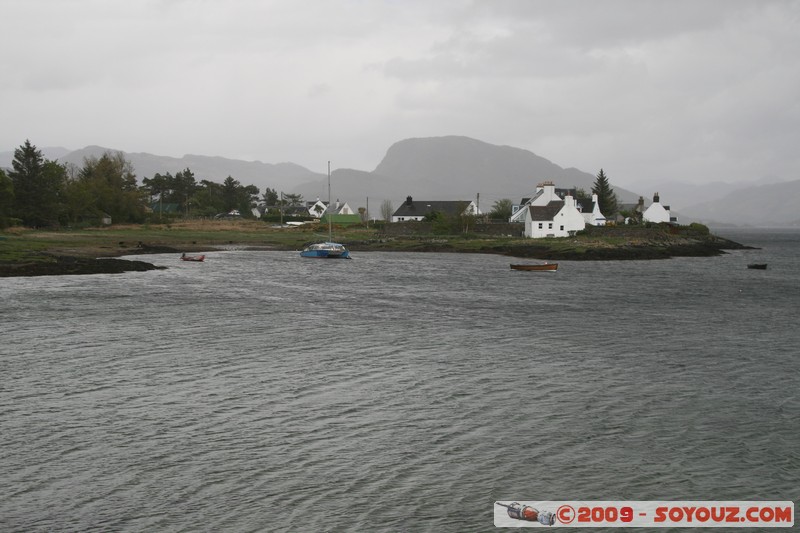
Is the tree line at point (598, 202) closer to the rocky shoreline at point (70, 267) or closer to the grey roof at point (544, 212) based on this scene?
the grey roof at point (544, 212)

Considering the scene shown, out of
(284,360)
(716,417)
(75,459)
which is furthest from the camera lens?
(284,360)

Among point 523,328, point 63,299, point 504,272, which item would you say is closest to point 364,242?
point 504,272

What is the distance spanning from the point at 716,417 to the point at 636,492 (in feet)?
23.6

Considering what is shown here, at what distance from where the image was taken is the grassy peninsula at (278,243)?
74.6 meters

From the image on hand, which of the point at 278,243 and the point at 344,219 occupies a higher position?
the point at 344,219

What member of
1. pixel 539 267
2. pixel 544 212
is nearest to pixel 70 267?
pixel 539 267

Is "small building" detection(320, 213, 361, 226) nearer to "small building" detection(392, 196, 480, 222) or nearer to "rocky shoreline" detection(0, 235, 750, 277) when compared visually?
"small building" detection(392, 196, 480, 222)

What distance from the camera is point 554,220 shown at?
408ft

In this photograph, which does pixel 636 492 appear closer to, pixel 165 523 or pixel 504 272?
pixel 165 523

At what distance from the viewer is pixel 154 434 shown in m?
20.6

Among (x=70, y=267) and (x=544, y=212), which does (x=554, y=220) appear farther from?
(x=70, y=267)

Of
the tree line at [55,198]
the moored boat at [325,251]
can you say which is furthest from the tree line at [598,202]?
the tree line at [55,198]

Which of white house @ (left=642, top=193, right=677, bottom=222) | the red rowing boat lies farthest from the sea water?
white house @ (left=642, top=193, right=677, bottom=222)

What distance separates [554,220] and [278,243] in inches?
1834
